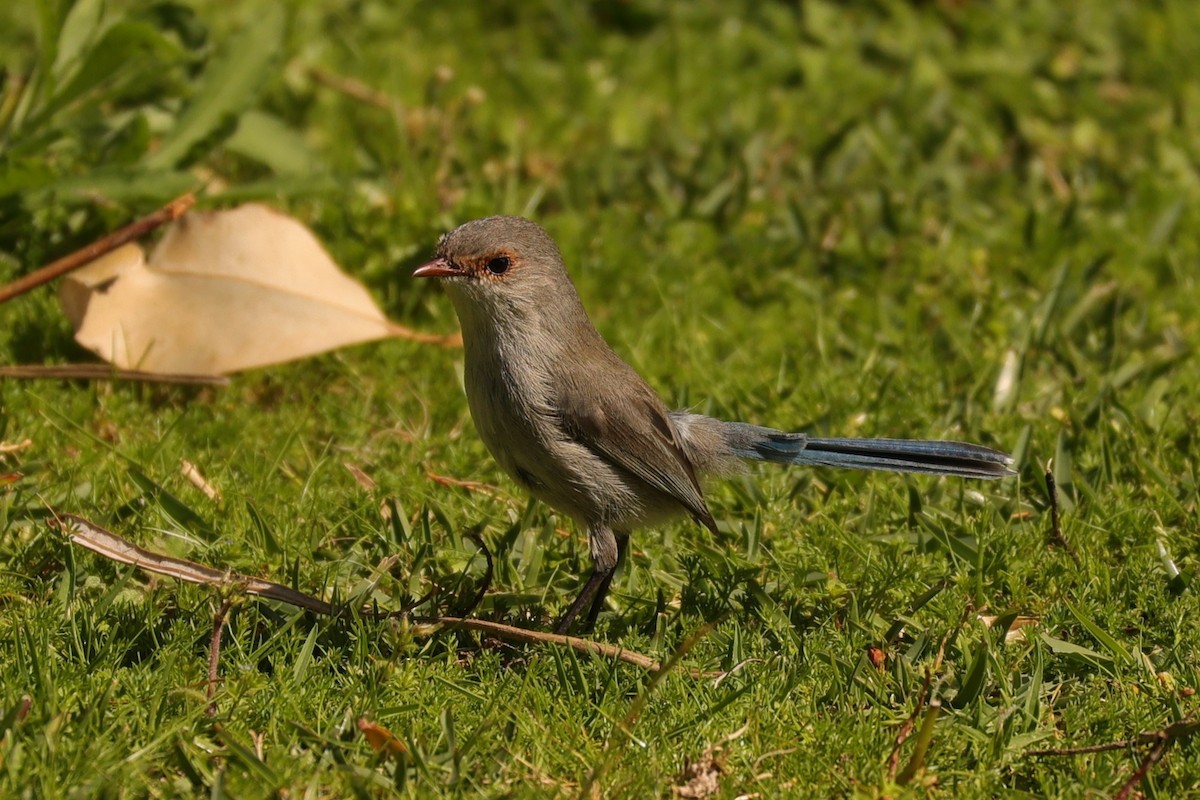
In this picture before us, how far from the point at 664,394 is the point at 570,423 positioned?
1.42 m

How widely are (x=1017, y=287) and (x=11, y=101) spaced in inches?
194

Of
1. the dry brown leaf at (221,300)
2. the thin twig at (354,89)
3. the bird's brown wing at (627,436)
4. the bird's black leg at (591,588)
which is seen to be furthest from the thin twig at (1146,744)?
the thin twig at (354,89)

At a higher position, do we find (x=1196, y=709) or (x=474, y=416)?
(x=474, y=416)

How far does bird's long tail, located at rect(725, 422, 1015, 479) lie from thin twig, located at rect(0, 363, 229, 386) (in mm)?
2199

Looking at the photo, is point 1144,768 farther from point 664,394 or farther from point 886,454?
point 664,394

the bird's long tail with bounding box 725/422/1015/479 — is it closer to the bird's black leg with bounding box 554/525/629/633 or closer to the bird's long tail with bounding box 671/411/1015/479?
the bird's long tail with bounding box 671/411/1015/479

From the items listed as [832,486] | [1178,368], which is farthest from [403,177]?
[1178,368]

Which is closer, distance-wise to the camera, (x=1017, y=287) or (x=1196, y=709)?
(x=1196, y=709)

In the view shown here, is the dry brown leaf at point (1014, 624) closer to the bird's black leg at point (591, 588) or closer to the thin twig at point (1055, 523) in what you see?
the thin twig at point (1055, 523)

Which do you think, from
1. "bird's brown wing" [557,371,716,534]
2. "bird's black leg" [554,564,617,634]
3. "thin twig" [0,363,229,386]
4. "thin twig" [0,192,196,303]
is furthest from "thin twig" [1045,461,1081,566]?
"thin twig" [0,192,196,303]

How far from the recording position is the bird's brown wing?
485 cm

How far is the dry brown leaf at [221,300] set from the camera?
589cm

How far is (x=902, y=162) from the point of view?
792 centimetres

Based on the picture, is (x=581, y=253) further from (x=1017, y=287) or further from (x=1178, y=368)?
(x=1178, y=368)
